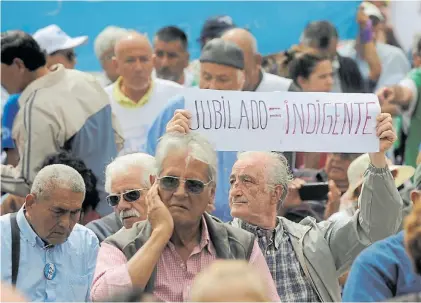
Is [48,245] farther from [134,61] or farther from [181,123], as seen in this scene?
[134,61]

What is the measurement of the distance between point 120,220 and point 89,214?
3.44 feet

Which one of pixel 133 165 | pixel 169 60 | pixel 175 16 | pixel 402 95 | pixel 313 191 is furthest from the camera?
pixel 175 16

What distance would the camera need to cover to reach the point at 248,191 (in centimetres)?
709

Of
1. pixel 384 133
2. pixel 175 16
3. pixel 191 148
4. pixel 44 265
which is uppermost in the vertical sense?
pixel 175 16

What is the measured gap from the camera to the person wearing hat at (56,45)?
10.3m

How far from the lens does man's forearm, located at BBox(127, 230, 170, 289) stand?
5.81m

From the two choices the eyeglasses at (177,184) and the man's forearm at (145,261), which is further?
the eyeglasses at (177,184)

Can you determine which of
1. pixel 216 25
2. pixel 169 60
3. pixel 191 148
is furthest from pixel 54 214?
pixel 216 25

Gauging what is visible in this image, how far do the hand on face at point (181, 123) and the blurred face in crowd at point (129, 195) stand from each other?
89 centimetres

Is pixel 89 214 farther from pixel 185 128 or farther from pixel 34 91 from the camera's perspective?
pixel 185 128

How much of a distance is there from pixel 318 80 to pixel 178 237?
16.6 feet

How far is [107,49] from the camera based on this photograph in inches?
443

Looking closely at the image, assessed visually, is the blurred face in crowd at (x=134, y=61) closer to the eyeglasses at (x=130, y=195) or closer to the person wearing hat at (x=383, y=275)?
the eyeglasses at (x=130, y=195)

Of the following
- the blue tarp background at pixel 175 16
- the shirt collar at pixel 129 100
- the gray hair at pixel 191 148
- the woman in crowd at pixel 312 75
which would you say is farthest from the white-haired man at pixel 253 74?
the gray hair at pixel 191 148
